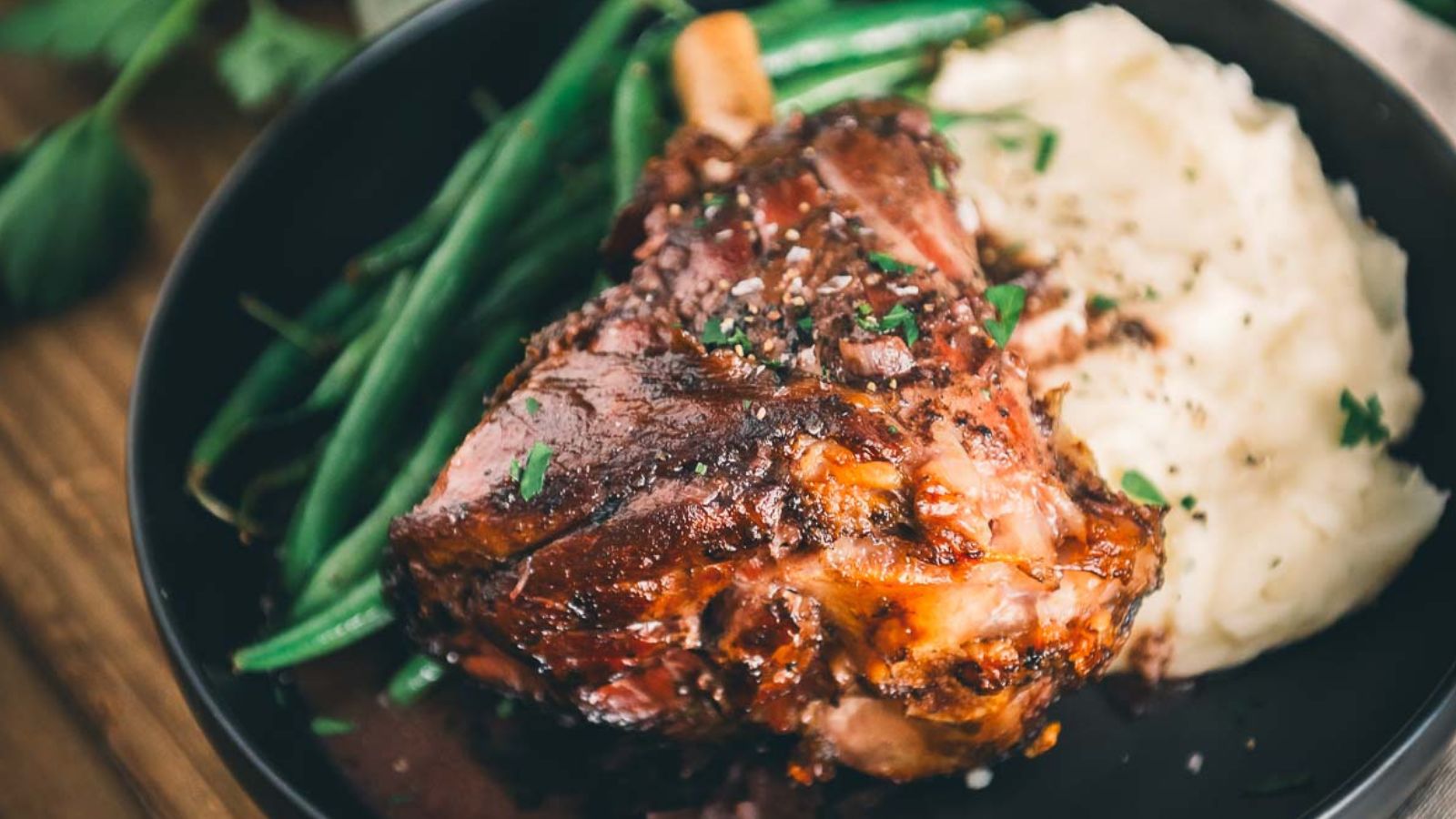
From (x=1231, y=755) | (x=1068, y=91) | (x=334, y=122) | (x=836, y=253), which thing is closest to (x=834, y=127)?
(x=836, y=253)

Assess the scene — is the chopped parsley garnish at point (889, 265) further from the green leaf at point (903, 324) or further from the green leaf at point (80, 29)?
the green leaf at point (80, 29)

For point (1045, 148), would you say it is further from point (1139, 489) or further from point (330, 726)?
point (330, 726)

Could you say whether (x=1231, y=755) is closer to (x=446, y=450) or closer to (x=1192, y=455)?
(x=1192, y=455)

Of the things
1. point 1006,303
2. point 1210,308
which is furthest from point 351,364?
point 1210,308

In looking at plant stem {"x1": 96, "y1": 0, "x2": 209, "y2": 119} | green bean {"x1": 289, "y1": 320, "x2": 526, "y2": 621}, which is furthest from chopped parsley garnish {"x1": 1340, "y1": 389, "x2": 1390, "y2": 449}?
plant stem {"x1": 96, "y1": 0, "x2": 209, "y2": 119}

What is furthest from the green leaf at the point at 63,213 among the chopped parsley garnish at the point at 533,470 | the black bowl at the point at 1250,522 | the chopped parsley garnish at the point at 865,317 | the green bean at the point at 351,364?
the chopped parsley garnish at the point at 865,317

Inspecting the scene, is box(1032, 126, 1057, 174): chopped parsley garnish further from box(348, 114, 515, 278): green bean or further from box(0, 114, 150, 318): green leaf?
box(0, 114, 150, 318): green leaf
